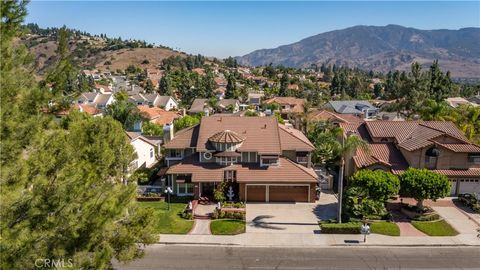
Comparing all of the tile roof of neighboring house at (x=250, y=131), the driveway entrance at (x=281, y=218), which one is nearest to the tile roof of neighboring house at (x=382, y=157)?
the driveway entrance at (x=281, y=218)

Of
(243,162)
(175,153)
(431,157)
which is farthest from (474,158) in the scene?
(175,153)

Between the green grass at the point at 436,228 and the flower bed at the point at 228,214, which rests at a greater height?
the flower bed at the point at 228,214

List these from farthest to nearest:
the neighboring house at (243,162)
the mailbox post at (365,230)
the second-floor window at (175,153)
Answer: the second-floor window at (175,153)
the neighboring house at (243,162)
the mailbox post at (365,230)

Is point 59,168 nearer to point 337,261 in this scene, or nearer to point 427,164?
point 337,261

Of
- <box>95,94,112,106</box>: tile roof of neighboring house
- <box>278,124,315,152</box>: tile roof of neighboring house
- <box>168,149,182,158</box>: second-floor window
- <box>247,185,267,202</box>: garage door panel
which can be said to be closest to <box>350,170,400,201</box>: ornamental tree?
<box>278,124,315,152</box>: tile roof of neighboring house

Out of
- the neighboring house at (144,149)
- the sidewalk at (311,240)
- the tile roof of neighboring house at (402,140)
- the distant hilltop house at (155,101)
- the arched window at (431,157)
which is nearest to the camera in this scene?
the sidewalk at (311,240)

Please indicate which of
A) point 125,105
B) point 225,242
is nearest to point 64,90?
point 225,242

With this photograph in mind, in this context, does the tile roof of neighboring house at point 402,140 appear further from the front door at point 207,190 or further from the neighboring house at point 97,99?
the neighboring house at point 97,99
